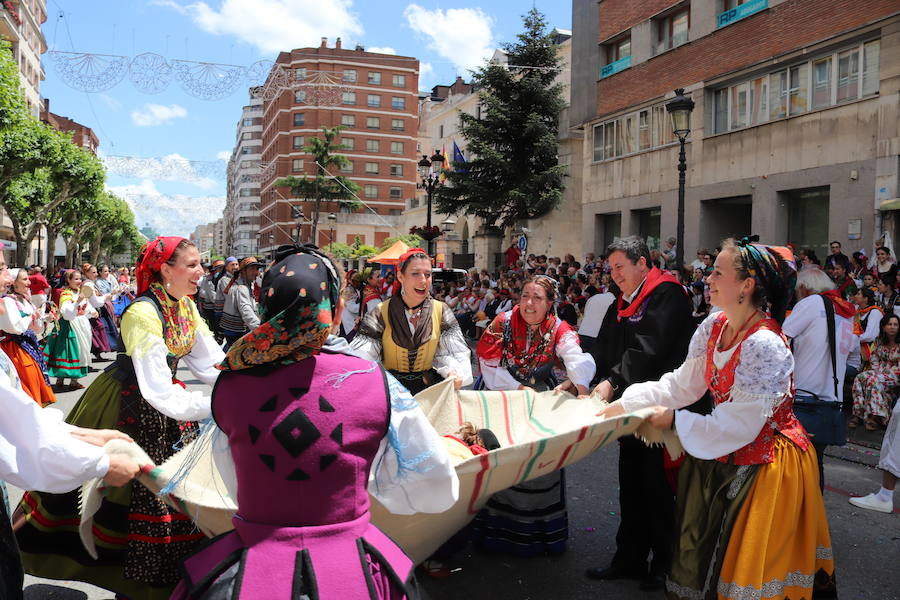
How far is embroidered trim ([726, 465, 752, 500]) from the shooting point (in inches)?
121

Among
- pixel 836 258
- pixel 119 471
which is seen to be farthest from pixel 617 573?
pixel 836 258

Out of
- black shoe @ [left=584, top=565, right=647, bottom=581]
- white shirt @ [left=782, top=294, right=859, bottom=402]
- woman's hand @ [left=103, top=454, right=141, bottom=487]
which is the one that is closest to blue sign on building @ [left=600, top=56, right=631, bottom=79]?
white shirt @ [left=782, top=294, right=859, bottom=402]

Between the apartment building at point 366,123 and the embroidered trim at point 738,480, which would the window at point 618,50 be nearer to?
the embroidered trim at point 738,480

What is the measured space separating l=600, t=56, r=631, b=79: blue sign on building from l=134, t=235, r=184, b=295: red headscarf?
871 inches

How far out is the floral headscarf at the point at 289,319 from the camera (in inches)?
82.9

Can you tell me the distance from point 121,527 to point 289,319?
221 centimetres

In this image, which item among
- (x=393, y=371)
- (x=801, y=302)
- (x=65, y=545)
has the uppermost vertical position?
(x=801, y=302)

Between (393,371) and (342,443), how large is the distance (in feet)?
9.55

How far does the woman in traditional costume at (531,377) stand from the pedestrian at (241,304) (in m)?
5.66

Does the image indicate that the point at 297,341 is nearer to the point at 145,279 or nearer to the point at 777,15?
the point at 145,279

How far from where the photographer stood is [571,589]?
405 centimetres

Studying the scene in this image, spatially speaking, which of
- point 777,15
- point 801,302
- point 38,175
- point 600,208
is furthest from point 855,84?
point 38,175

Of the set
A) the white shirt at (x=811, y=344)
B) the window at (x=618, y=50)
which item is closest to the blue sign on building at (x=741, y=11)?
the window at (x=618, y=50)

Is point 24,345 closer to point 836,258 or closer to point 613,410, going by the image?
point 613,410
